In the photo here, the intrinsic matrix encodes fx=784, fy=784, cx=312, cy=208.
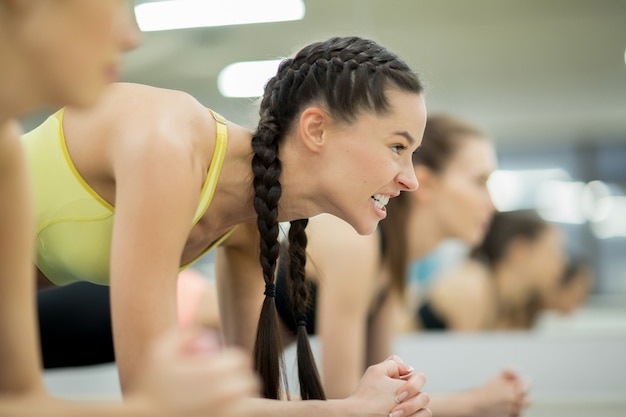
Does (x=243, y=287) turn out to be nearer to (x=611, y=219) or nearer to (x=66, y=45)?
(x=66, y=45)

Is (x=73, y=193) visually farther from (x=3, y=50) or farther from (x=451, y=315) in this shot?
(x=451, y=315)

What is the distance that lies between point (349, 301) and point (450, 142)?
69 centimetres

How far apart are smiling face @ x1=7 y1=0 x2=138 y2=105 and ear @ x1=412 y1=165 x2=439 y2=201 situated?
166cm

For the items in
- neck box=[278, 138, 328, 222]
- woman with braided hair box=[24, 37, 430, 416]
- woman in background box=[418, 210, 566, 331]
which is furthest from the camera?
woman in background box=[418, 210, 566, 331]

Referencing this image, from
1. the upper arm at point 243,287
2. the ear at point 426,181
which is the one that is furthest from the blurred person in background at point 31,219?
the ear at point 426,181

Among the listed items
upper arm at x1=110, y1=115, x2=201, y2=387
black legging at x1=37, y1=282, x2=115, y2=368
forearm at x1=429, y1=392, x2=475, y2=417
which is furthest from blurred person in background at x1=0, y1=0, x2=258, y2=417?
black legging at x1=37, y1=282, x2=115, y2=368

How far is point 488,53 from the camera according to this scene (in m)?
2.76

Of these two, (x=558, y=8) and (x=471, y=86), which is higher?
(x=558, y=8)

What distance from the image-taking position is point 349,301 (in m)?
1.70

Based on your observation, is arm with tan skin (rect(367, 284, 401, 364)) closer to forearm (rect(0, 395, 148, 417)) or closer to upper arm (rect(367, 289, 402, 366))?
upper arm (rect(367, 289, 402, 366))

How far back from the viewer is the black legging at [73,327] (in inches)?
73.5

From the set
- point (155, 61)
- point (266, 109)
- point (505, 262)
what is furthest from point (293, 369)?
point (505, 262)

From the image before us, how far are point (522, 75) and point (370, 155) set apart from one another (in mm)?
1826

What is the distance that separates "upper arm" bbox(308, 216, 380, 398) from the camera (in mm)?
1654
